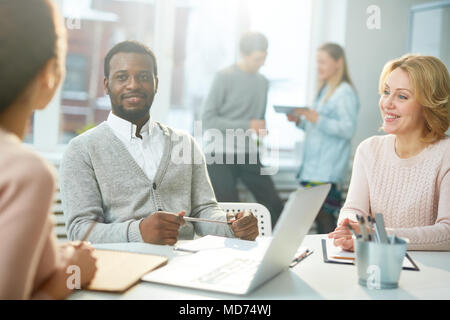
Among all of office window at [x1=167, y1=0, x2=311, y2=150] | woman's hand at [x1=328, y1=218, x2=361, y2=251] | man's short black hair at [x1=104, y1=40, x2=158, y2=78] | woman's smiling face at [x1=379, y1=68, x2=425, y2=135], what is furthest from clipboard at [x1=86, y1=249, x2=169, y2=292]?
office window at [x1=167, y1=0, x2=311, y2=150]

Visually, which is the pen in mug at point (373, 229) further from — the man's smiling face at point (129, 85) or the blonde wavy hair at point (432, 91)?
the man's smiling face at point (129, 85)

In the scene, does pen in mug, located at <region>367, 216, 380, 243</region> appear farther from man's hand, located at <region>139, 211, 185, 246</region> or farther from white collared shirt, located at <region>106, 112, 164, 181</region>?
white collared shirt, located at <region>106, 112, 164, 181</region>

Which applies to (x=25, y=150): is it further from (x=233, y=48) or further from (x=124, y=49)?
(x=233, y=48)

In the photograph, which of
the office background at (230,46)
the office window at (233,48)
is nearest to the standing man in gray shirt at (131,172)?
the office background at (230,46)

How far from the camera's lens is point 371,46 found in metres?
3.88

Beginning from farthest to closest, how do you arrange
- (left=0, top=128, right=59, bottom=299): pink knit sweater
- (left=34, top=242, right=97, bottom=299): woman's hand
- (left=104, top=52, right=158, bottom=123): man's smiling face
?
(left=104, top=52, right=158, bottom=123): man's smiling face < (left=34, top=242, right=97, bottom=299): woman's hand < (left=0, top=128, right=59, bottom=299): pink knit sweater

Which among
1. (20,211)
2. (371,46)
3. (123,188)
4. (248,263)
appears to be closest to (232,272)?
(248,263)

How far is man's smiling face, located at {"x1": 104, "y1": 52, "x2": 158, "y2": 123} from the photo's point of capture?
1570 millimetres

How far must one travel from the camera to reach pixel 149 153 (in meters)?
1.63

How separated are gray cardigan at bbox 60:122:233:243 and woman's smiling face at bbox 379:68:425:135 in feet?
2.17

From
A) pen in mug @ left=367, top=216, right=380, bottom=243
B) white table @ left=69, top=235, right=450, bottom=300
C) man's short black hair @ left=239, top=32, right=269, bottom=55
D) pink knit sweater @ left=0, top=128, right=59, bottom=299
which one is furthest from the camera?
man's short black hair @ left=239, top=32, right=269, bottom=55

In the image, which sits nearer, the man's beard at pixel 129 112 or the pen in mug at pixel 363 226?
the pen in mug at pixel 363 226

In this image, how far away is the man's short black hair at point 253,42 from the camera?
320 centimetres

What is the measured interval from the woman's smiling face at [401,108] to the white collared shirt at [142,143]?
2.57 feet
